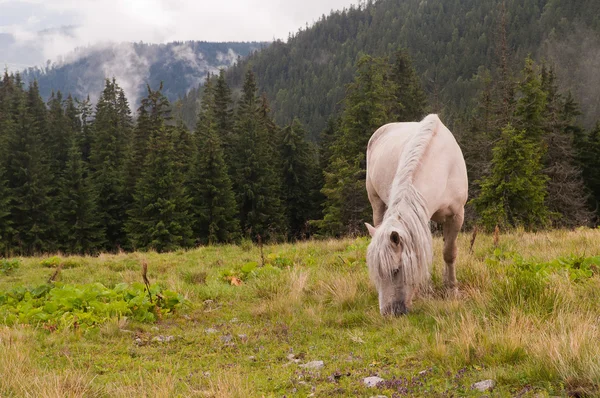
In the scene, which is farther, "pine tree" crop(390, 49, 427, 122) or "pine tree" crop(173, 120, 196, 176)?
"pine tree" crop(173, 120, 196, 176)

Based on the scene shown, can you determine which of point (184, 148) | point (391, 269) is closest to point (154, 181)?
point (184, 148)

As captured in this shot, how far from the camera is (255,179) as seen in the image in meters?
41.7

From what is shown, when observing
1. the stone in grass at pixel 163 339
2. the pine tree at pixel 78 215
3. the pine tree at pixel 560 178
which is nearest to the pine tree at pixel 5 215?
the pine tree at pixel 78 215

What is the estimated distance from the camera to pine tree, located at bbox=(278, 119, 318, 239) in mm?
45344

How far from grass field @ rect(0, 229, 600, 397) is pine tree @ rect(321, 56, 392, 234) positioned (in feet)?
74.7

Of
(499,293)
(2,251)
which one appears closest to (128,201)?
(2,251)

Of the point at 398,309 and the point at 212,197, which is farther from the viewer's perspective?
the point at 212,197

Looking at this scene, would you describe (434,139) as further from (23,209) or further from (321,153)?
(321,153)

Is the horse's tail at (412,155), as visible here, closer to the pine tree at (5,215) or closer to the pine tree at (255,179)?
the pine tree at (255,179)

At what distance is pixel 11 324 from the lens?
531cm

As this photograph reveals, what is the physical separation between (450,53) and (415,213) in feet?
569

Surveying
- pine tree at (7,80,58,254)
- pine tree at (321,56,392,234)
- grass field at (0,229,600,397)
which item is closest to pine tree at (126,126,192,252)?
pine tree at (7,80,58,254)

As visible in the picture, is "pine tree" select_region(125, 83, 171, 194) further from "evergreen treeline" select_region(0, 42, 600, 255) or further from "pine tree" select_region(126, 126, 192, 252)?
"pine tree" select_region(126, 126, 192, 252)

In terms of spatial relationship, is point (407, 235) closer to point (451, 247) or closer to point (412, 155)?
point (412, 155)
